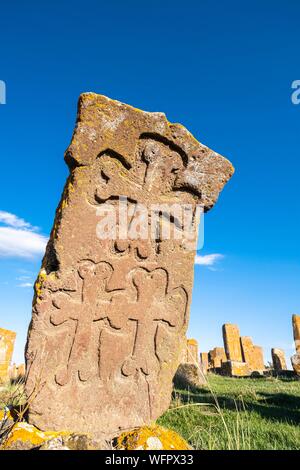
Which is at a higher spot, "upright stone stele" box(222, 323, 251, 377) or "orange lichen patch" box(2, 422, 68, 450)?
"upright stone stele" box(222, 323, 251, 377)

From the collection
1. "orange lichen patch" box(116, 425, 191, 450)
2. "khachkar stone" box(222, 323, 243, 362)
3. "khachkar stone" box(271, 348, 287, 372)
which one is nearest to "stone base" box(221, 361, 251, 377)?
"khachkar stone" box(222, 323, 243, 362)

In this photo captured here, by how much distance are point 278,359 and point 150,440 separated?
44.6 ft

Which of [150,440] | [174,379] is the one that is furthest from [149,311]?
[174,379]

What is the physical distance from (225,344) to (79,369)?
12.4 metres

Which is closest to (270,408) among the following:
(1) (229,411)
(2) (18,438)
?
(1) (229,411)

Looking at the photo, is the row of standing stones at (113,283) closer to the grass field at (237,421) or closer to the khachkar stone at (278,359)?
the grass field at (237,421)

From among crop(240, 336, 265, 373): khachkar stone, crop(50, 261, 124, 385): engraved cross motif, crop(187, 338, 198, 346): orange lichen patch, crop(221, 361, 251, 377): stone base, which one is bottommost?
crop(50, 261, 124, 385): engraved cross motif

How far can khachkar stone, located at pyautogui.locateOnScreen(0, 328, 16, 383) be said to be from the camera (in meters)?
8.62

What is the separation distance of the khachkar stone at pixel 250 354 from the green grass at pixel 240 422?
845 cm

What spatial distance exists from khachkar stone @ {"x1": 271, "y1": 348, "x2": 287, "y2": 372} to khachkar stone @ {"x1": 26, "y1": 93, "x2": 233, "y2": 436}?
40.2 feet

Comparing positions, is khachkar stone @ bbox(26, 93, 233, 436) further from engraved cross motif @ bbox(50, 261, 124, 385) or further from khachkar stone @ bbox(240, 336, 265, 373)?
khachkar stone @ bbox(240, 336, 265, 373)

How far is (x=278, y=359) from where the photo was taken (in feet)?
46.2
